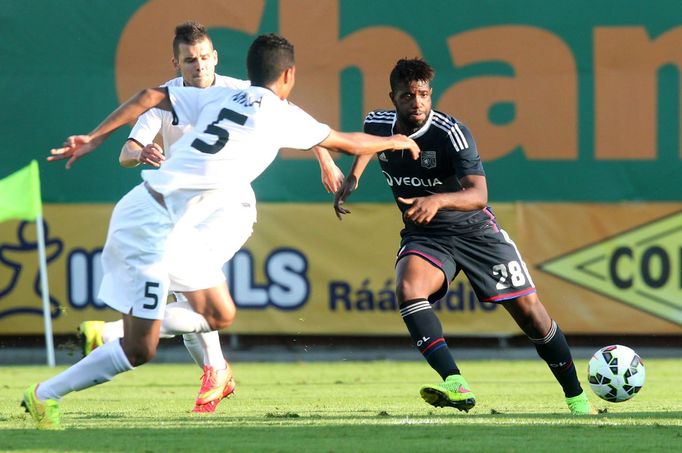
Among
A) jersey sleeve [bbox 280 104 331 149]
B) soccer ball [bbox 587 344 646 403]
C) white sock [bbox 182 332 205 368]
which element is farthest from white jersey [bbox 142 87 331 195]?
soccer ball [bbox 587 344 646 403]

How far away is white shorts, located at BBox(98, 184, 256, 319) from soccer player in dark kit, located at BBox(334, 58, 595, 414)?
93 cm

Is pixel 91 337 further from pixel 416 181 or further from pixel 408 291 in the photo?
pixel 416 181

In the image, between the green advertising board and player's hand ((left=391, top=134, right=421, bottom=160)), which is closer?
player's hand ((left=391, top=134, right=421, bottom=160))

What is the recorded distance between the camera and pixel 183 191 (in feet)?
22.8

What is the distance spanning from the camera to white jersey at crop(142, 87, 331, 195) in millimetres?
6828

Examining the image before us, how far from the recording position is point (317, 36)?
14.4 metres

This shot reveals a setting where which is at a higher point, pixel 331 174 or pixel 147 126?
pixel 147 126

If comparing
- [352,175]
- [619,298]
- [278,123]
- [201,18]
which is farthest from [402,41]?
[278,123]

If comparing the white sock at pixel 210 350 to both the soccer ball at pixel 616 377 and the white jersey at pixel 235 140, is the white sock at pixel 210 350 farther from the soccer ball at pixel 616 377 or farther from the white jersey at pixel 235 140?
the soccer ball at pixel 616 377

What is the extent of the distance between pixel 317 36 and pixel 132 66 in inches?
78.5

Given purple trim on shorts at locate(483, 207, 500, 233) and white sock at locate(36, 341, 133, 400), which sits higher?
purple trim on shorts at locate(483, 207, 500, 233)

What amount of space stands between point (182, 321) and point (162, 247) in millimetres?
510

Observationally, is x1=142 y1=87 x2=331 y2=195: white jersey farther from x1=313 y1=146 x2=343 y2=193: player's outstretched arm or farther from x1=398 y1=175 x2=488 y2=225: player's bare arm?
x1=313 y1=146 x2=343 y2=193: player's outstretched arm

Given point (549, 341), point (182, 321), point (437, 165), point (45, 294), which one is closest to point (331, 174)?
point (437, 165)
